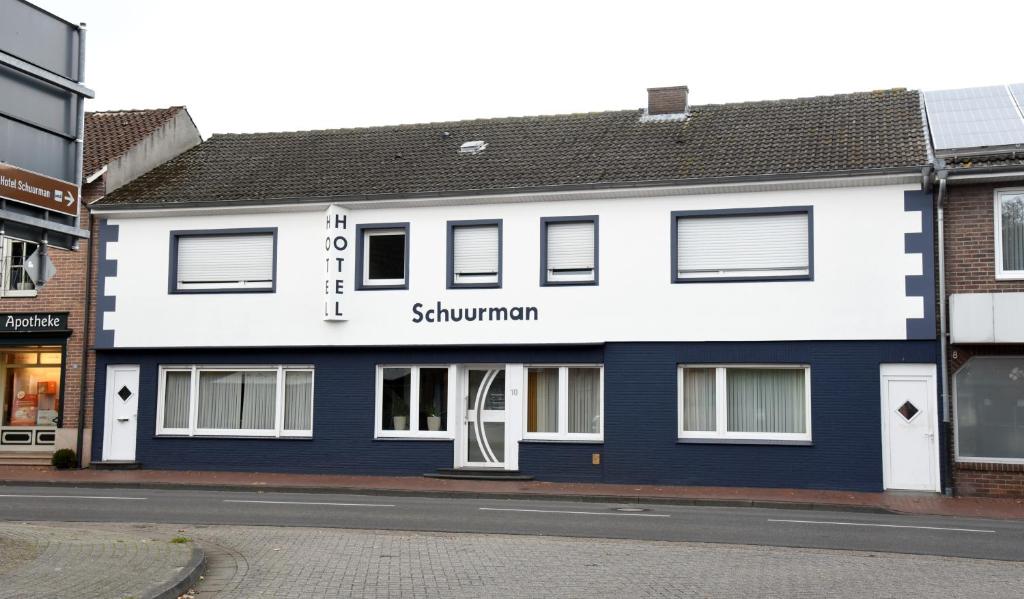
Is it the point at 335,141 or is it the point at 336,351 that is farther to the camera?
the point at 335,141

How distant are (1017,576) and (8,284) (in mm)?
20431

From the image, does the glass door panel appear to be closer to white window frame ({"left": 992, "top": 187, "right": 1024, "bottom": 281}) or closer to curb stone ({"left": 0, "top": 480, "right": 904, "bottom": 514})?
curb stone ({"left": 0, "top": 480, "right": 904, "bottom": 514})

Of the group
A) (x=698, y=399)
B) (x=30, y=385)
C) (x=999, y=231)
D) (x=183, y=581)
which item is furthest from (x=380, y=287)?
(x=183, y=581)

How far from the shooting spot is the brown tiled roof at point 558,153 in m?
20.1

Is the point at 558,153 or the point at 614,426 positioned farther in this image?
the point at 558,153

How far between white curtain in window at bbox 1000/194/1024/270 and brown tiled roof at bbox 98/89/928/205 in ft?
5.26

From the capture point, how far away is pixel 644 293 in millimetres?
19938

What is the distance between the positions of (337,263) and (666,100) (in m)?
8.09

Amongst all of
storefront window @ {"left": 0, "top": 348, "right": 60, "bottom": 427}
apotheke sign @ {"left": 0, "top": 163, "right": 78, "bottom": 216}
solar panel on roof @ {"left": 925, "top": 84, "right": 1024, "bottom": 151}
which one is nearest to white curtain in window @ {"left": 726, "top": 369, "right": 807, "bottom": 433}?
solar panel on roof @ {"left": 925, "top": 84, "right": 1024, "bottom": 151}

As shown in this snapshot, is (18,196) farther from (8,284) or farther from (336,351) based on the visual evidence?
(8,284)

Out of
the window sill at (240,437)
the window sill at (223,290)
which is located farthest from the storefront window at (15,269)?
the window sill at (240,437)

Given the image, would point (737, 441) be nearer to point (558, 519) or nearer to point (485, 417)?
point (485, 417)

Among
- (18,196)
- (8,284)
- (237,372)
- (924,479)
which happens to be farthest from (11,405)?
(924,479)

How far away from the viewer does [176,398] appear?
22.6m
